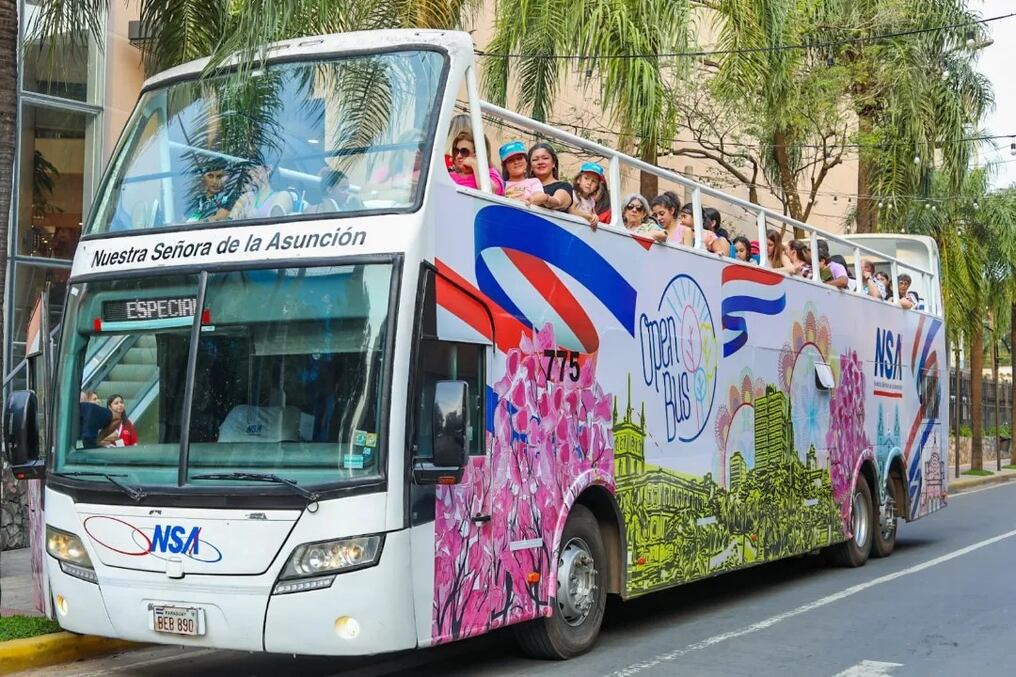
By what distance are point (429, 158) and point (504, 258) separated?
1003 mm

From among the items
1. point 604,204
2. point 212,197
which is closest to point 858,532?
point 604,204

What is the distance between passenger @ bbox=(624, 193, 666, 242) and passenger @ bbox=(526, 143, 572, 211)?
3.33 feet

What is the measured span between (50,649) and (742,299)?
252 inches

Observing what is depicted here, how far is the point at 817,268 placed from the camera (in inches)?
531

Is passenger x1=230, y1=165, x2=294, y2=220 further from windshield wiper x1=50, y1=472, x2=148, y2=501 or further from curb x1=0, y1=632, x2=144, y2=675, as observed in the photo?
curb x1=0, y1=632, x2=144, y2=675

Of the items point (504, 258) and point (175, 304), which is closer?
point (175, 304)

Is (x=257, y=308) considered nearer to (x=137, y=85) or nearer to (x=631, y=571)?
(x=631, y=571)

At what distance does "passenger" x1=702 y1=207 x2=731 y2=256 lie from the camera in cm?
1124

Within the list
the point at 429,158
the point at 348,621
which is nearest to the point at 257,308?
the point at 429,158

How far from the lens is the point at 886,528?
1567 cm

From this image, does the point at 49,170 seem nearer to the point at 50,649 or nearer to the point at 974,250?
the point at 50,649

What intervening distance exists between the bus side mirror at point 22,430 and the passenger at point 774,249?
707 cm

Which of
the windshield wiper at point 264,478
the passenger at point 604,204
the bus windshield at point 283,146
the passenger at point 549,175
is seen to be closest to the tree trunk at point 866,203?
the passenger at point 604,204

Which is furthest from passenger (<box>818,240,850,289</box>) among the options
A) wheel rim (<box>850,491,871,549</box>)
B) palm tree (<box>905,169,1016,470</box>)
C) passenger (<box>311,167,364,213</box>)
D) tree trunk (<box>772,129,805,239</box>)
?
palm tree (<box>905,169,1016,470</box>)
